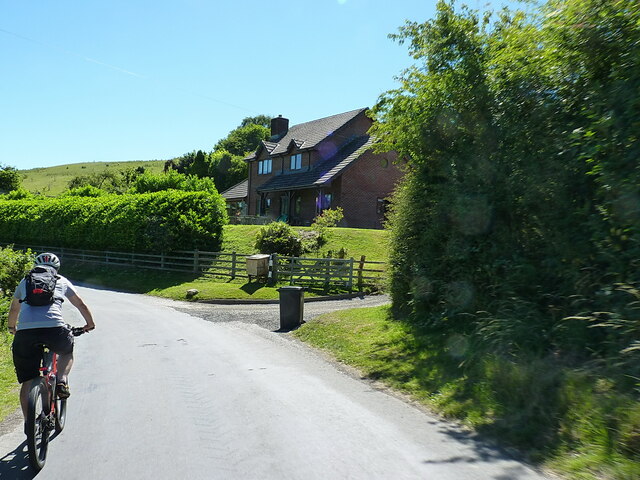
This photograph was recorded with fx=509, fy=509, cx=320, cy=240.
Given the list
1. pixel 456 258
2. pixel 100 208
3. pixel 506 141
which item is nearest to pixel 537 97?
pixel 506 141

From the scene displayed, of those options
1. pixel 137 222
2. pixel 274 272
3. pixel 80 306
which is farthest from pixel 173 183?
pixel 80 306

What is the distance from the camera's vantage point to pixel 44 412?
469 centimetres

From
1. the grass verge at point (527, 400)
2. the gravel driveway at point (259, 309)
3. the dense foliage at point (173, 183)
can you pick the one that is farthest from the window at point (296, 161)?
the grass verge at point (527, 400)

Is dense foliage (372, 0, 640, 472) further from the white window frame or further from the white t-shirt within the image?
the white window frame

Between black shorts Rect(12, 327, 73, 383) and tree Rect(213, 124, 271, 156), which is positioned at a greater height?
tree Rect(213, 124, 271, 156)

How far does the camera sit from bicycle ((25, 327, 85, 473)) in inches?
170

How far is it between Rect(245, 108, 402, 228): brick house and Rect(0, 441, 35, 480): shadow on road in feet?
91.3

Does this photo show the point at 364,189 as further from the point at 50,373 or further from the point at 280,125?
the point at 50,373

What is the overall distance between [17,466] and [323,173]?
31398 mm

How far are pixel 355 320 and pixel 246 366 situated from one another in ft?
15.3

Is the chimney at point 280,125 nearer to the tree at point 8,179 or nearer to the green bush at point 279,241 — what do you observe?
the green bush at point 279,241

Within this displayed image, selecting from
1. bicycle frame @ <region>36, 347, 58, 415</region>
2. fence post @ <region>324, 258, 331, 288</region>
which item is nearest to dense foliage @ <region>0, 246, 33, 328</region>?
bicycle frame @ <region>36, 347, 58, 415</region>

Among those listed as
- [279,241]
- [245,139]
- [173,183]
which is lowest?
[279,241]

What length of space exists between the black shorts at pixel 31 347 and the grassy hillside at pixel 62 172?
97284 millimetres
